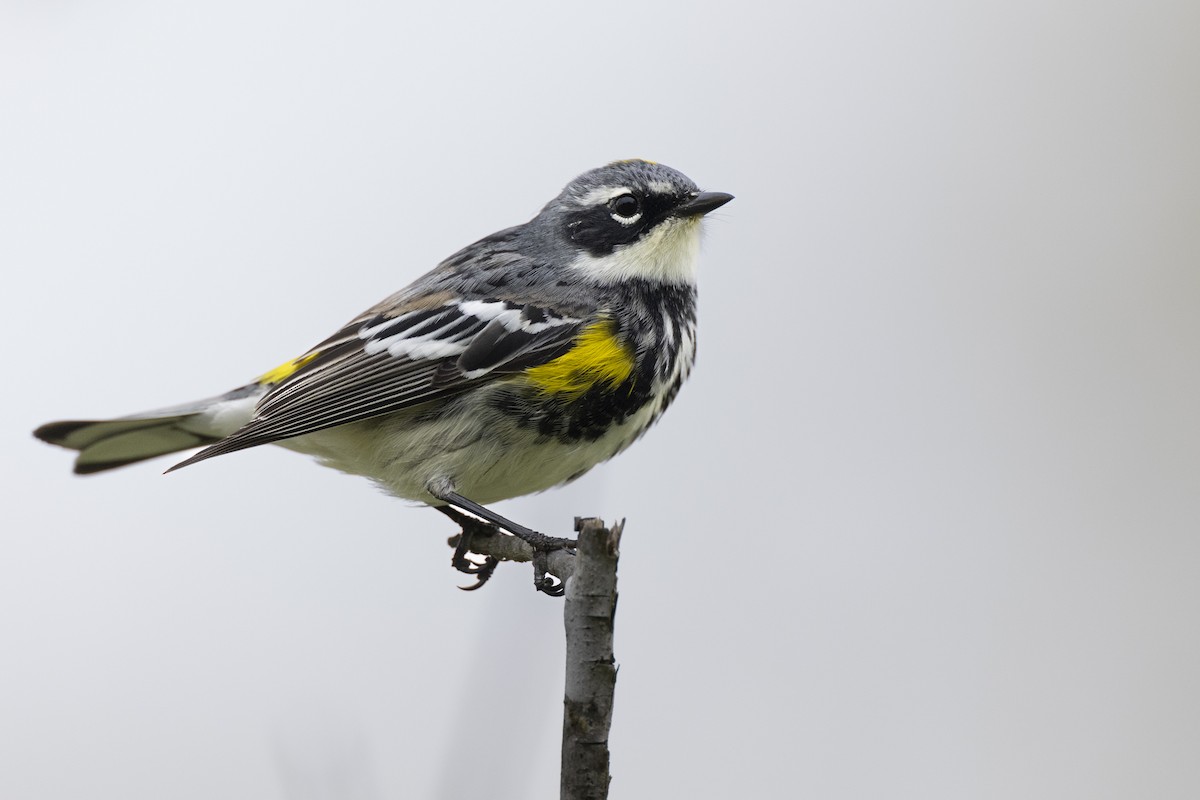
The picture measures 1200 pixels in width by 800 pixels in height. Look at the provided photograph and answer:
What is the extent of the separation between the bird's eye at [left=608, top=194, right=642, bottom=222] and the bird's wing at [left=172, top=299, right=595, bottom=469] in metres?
0.54

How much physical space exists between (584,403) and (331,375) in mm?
987

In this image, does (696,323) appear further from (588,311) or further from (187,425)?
(187,425)

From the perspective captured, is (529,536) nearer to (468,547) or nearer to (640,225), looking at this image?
(468,547)

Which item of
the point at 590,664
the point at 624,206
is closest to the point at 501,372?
the point at 624,206

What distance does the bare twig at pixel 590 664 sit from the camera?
86.7 inches

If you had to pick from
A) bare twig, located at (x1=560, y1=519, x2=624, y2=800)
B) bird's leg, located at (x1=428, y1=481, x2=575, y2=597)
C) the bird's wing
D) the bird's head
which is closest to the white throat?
the bird's head

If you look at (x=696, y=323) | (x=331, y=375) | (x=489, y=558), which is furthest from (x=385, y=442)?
(x=696, y=323)

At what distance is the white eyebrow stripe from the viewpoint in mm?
4328

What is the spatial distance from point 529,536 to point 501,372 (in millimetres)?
728

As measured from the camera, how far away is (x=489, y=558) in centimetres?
434

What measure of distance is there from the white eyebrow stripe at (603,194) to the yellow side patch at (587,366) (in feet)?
2.23

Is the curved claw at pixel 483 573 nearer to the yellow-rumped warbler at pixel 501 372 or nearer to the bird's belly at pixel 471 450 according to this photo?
the yellow-rumped warbler at pixel 501 372

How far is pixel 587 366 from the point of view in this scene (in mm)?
3781

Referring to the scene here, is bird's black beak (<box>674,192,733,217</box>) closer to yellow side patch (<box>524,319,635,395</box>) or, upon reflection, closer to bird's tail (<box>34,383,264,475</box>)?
yellow side patch (<box>524,319,635,395</box>)
